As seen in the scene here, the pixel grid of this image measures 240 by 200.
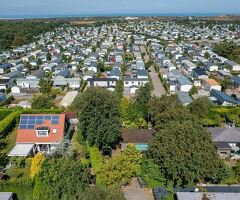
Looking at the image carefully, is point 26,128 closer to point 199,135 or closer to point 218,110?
point 199,135

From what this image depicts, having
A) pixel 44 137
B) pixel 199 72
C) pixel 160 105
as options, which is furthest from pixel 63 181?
pixel 199 72

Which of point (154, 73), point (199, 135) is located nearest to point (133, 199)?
point (199, 135)

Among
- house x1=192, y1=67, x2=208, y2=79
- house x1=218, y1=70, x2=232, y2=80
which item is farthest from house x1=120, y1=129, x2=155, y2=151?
house x1=218, y1=70, x2=232, y2=80

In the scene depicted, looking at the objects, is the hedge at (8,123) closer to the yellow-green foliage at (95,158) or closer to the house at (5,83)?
the yellow-green foliage at (95,158)

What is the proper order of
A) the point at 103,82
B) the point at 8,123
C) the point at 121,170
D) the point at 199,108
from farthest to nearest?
the point at 103,82, the point at 8,123, the point at 199,108, the point at 121,170

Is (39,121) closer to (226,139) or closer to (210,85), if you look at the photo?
(226,139)

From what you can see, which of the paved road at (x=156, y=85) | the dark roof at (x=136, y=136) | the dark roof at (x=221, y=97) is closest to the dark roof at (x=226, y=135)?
the dark roof at (x=136, y=136)

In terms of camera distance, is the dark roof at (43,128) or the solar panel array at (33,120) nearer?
the dark roof at (43,128)
